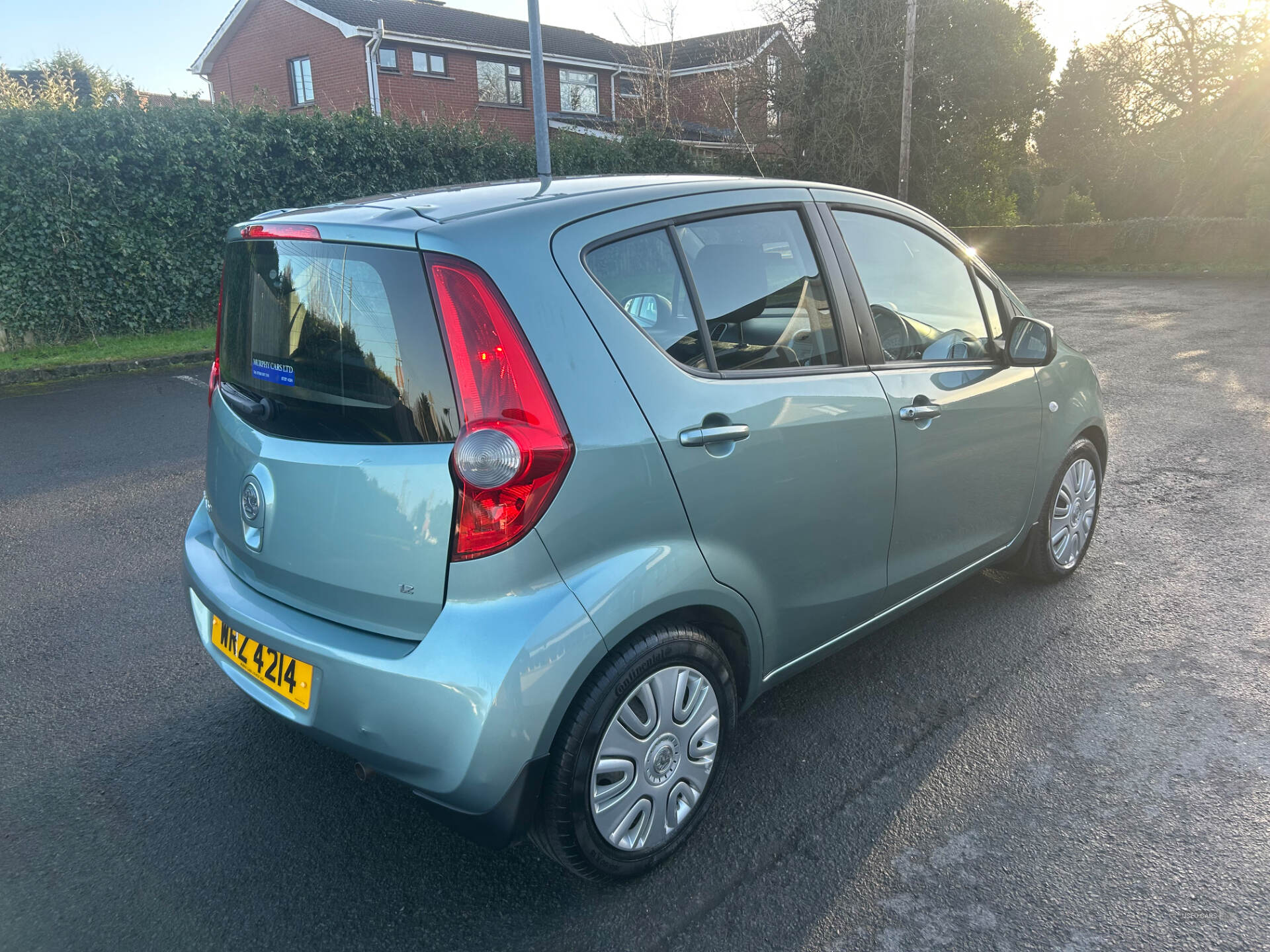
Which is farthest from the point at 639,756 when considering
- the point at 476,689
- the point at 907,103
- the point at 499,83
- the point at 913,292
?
the point at 499,83

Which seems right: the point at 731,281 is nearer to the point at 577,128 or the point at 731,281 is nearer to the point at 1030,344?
the point at 1030,344

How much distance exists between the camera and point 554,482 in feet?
6.89

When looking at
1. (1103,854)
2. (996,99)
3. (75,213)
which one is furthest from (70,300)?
(996,99)

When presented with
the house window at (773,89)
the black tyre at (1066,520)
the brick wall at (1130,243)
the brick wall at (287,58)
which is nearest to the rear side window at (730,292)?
the black tyre at (1066,520)

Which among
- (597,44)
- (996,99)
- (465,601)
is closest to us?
(465,601)

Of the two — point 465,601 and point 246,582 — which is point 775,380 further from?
point 246,582

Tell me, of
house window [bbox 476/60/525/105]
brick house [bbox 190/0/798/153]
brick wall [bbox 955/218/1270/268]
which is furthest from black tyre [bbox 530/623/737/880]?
house window [bbox 476/60/525/105]

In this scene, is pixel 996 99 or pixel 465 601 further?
pixel 996 99

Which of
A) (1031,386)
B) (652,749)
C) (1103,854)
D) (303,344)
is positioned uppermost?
(303,344)

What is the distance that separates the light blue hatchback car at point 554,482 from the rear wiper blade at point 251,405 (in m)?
0.01

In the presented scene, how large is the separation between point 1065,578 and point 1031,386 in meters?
1.13

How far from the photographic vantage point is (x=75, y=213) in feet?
37.1

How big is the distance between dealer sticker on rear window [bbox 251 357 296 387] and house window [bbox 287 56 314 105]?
31.7 metres

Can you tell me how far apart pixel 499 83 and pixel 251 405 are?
1274 inches
